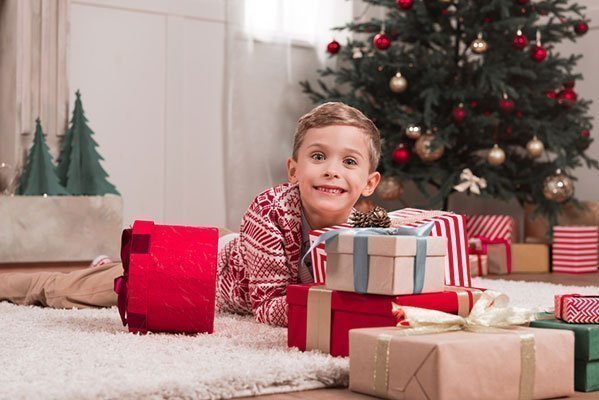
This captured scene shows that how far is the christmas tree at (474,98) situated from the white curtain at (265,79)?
0.33m

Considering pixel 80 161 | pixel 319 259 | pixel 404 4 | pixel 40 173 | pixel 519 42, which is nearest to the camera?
pixel 319 259

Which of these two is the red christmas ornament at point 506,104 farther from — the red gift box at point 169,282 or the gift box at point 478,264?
the red gift box at point 169,282

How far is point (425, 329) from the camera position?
1322mm

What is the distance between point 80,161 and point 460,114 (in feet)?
5.77

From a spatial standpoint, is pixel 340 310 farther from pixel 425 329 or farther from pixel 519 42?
pixel 519 42

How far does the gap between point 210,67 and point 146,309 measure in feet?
9.53

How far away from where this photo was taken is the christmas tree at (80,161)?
367cm

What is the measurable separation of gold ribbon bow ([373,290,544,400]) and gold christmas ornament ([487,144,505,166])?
2827 mm

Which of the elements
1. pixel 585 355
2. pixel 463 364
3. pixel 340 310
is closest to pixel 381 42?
pixel 340 310

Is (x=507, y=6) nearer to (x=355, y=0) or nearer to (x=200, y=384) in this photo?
(x=355, y=0)

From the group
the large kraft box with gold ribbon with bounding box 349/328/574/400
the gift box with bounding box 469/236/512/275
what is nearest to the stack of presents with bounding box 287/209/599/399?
the large kraft box with gold ribbon with bounding box 349/328/574/400

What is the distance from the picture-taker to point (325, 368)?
1.41 metres

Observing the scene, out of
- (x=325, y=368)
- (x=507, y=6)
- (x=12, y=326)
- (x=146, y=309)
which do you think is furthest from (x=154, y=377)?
(x=507, y=6)

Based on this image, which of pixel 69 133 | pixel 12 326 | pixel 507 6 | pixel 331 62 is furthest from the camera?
pixel 331 62
